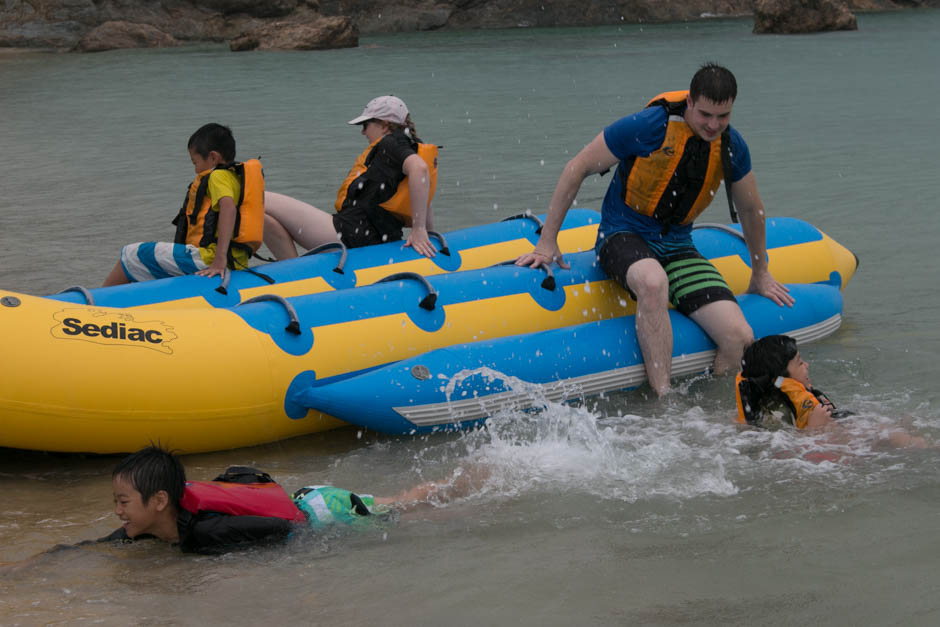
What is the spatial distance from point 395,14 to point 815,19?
14.0 metres

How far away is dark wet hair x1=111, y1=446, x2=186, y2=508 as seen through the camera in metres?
3.44

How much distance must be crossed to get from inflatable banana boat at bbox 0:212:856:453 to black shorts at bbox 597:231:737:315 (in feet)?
0.45

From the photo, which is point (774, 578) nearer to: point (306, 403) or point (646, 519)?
point (646, 519)

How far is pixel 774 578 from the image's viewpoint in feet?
11.2

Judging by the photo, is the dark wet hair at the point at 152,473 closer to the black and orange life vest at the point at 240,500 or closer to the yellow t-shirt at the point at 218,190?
the black and orange life vest at the point at 240,500

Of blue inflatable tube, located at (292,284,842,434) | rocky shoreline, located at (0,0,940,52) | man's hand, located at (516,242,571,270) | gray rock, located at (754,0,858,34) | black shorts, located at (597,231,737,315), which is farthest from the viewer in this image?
rocky shoreline, located at (0,0,940,52)

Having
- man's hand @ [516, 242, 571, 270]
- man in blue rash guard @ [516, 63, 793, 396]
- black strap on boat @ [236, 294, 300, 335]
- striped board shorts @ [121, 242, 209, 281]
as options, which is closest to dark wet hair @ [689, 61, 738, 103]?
man in blue rash guard @ [516, 63, 793, 396]

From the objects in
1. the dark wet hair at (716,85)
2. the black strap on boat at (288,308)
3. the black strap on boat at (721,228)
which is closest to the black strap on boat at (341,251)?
the black strap on boat at (288,308)

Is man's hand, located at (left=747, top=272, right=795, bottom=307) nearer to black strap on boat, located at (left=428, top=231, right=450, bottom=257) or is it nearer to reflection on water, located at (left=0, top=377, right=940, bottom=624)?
reflection on water, located at (left=0, top=377, right=940, bottom=624)

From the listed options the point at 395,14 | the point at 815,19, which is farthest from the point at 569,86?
the point at 395,14

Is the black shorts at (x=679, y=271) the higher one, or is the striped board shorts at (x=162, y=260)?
the striped board shorts at (x=162, y=260)

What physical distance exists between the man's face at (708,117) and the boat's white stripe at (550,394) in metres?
1.00

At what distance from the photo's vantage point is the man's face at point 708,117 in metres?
4.74

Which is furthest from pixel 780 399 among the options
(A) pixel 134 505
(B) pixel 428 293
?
(A) pixel 134 505
